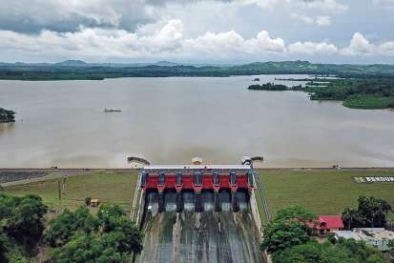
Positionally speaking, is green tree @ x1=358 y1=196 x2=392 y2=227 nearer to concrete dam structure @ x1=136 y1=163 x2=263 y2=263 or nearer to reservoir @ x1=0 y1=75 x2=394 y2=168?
concrete dam structure @ x1=136 y1=163 x2=263 y2=263

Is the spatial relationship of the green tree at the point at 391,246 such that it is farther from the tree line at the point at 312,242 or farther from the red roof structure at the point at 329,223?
the red roof structure at the point at 329,223

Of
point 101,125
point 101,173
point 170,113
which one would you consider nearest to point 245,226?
point 101,173

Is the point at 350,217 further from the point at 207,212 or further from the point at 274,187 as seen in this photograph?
the point at 207,212

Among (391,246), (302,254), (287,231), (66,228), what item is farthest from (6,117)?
(391,246)

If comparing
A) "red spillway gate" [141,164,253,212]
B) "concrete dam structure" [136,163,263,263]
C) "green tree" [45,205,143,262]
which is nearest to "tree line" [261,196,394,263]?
"concrete dam structure" [136,163,263,263]

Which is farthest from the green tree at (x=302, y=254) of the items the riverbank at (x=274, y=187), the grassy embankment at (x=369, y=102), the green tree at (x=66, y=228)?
the grassy embankment at (x=369, y=102)

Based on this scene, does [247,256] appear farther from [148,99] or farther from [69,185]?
[148,99]

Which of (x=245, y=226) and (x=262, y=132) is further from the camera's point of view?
(x=262, y=132)
